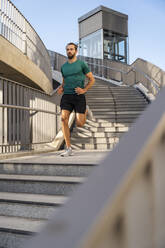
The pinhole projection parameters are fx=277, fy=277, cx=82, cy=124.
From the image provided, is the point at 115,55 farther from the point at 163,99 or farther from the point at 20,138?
the point at 163,99

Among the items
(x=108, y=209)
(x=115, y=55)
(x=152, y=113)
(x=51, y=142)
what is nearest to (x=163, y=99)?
(x=152, y=113)

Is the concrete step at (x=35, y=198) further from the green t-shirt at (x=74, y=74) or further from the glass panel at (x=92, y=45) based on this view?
the glass panel at (x=92, y=45)

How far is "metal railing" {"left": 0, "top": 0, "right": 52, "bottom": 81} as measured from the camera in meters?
8.91

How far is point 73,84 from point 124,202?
375 cm

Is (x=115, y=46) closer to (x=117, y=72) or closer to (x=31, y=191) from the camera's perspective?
(x=117, y=72)

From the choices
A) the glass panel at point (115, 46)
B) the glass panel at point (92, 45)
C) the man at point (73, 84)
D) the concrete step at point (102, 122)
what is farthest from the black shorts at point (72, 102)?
the glass panel at point (115, 46)

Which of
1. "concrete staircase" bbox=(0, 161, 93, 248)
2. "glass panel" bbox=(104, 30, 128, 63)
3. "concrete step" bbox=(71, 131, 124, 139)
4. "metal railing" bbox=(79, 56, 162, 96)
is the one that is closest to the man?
"concrete staircase" bbox=(0, 161, 93, 248)

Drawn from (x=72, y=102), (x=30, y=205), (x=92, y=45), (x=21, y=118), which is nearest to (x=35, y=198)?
(x=30, y=205)

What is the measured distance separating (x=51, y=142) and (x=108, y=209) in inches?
225

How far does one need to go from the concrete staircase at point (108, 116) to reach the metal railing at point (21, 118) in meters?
1.28

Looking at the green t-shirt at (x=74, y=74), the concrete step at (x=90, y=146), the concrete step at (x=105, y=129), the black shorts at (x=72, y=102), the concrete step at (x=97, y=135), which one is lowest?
the concrete step at (x=90, y=146)

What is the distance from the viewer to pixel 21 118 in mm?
5133

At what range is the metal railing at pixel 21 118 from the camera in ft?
15.6

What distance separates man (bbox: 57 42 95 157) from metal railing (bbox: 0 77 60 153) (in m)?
0.99
